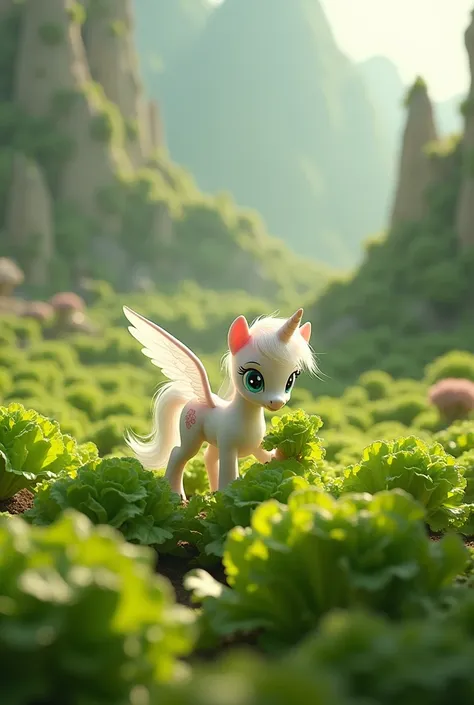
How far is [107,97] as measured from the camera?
3095 cm

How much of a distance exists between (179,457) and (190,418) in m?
0.29

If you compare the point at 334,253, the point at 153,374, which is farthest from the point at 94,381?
the point at 334,253

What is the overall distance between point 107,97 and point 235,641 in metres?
31.1

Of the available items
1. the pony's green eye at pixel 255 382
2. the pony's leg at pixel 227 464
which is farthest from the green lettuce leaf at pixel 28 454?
the pony's green eye at pixel 255 382

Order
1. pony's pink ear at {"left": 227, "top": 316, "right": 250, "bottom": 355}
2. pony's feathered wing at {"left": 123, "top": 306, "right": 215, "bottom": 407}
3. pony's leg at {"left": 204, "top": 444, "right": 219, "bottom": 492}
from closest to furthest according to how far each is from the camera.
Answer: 1. pony's pink ear at {"left": 227, "top": 316, "right": 250, "bottom": 355}
2. pony's feathered wing at {"left": 123, "top": 306, "right": 215, "bottom": 407}
3. pony's leg at {"left": 204, "top": 444, "right": 219, "bottom": 492}

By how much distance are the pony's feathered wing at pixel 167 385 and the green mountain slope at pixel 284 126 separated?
79.2m

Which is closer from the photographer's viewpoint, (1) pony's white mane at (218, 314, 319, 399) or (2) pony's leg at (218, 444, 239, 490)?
(1) pony's white mane at (218, 314, 319, 399)

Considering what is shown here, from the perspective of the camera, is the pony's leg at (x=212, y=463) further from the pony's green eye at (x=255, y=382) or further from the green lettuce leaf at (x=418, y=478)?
the green lettuce leaf at (x=418, y=478)

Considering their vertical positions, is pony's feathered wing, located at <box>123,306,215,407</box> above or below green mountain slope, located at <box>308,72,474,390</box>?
below

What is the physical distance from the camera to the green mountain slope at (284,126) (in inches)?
3359

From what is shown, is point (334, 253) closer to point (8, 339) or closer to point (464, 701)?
point (8, 339)

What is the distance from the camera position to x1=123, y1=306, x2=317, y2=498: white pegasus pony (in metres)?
4.03

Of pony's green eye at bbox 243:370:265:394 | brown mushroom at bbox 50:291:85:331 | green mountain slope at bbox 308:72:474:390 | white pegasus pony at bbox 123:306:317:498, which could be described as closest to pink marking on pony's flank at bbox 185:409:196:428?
white pegasus pony at bbox 123:306:317:498

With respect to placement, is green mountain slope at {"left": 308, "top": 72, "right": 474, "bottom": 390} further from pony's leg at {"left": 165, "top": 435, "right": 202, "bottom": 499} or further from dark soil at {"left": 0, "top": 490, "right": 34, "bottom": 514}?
dark soil at {"left": 0, "top": 490, "right": 34, "bottom": 514}
